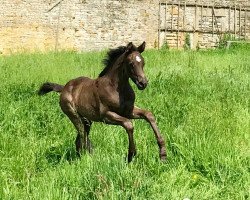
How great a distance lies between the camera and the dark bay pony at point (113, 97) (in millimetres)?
3977

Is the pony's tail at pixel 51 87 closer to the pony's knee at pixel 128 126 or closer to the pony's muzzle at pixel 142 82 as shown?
the pony's knee at pixel 128 126

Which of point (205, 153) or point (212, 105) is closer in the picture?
point (205, 153)

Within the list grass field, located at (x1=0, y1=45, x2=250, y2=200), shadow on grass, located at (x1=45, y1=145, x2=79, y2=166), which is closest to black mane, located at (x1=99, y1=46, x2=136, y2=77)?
grass field, located at (x1=0, y1=45, x2=250, y2=200)

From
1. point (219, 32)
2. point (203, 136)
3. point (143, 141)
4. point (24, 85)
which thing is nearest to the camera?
point (203, 136)

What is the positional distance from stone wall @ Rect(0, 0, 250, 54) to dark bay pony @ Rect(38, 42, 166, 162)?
1501cm

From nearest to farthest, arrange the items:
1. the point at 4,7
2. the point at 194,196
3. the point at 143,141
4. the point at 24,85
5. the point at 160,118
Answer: the point at 194,196
the point at 143,141
the point at 160,118
the point at 24,85
the point at 4,7

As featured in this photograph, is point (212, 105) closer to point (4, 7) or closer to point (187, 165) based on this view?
point (187, 165)

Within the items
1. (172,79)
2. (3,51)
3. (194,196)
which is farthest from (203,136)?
(3,51)

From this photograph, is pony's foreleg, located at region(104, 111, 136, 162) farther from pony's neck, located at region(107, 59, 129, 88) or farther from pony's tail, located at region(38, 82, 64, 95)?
pony's tail, located at region(38, 82, 64, 95)

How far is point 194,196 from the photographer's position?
3654 millimetres

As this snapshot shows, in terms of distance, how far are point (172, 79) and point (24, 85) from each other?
3039 mm

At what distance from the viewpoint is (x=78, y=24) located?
2039 cm

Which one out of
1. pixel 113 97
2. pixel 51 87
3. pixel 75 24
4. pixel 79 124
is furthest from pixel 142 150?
pixel 75 24

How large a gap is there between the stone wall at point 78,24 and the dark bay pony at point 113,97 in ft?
49.2
